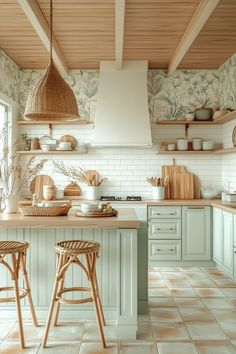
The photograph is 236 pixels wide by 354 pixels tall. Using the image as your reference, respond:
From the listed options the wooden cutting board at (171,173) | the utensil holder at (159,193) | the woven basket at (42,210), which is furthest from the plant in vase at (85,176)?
the woven basket at (42,210)

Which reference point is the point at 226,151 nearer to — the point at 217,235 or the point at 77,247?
the point at 217,235

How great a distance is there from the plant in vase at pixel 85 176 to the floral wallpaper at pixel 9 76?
1.26 metres

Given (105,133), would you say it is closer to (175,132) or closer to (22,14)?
(175,132)

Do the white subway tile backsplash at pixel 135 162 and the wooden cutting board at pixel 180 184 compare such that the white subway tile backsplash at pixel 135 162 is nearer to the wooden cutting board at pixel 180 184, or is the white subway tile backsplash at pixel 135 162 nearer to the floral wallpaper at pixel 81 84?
the wooden cutting board at pixel 180 184

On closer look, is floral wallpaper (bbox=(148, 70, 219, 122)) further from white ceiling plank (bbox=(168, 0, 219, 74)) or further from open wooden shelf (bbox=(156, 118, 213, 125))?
white ceiling plank (bbox=(168, 0, 219, 74))

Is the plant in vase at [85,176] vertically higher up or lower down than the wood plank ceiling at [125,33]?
lower down

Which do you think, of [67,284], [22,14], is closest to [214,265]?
[67,284]

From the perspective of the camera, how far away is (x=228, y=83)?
5.98 m

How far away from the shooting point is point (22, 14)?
→ 430 cm

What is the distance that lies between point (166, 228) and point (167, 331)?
2.48 metres

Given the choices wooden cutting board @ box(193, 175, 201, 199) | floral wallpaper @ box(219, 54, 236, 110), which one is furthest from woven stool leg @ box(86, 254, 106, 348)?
wooden cutting board @ box(193, 175, 201, 199)

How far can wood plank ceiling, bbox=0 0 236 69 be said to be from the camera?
412cm

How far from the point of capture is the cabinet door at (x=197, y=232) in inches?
231

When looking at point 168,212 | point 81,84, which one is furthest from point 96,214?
point 81,84
